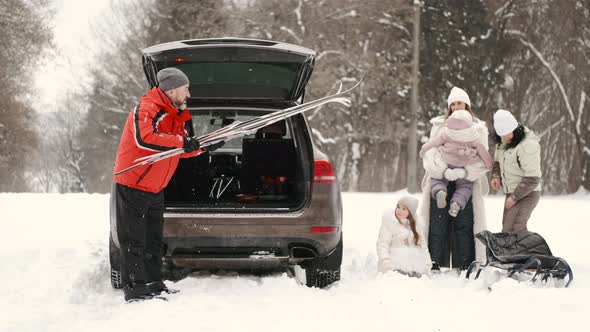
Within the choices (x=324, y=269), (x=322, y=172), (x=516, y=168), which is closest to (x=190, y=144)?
(x=322, y=172)

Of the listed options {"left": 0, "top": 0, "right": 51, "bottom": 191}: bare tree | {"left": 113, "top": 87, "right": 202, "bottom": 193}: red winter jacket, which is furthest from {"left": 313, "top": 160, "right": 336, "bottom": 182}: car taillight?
{"left": 0, "top": 0, "right": 51, "bottom": 191}: bare tree

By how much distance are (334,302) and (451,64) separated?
78.4ft

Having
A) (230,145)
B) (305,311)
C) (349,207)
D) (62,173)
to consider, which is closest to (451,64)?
(349,207)

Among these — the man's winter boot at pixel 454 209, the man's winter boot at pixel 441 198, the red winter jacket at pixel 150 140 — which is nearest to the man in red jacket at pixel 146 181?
the red winter jacket at pixel 150 140

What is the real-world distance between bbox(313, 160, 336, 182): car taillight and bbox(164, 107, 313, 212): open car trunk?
0.05 metres

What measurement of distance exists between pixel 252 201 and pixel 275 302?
1230mm

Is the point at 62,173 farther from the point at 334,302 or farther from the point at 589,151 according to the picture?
the point at 334,302

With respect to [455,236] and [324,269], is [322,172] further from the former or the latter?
[455,236]

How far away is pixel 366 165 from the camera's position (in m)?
31.7

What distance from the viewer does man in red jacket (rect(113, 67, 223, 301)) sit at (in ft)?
18.0

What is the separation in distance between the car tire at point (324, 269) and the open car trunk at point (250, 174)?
1.61 ft

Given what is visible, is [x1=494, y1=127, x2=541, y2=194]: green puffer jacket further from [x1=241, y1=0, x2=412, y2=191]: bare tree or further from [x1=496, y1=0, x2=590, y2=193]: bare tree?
[x1=241, y1=0, x2=412, y2=191]: bare tree

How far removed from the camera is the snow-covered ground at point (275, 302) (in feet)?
15.7

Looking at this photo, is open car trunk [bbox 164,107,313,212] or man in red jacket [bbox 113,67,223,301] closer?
man in red jacket [bbox 113,67,223,301]
